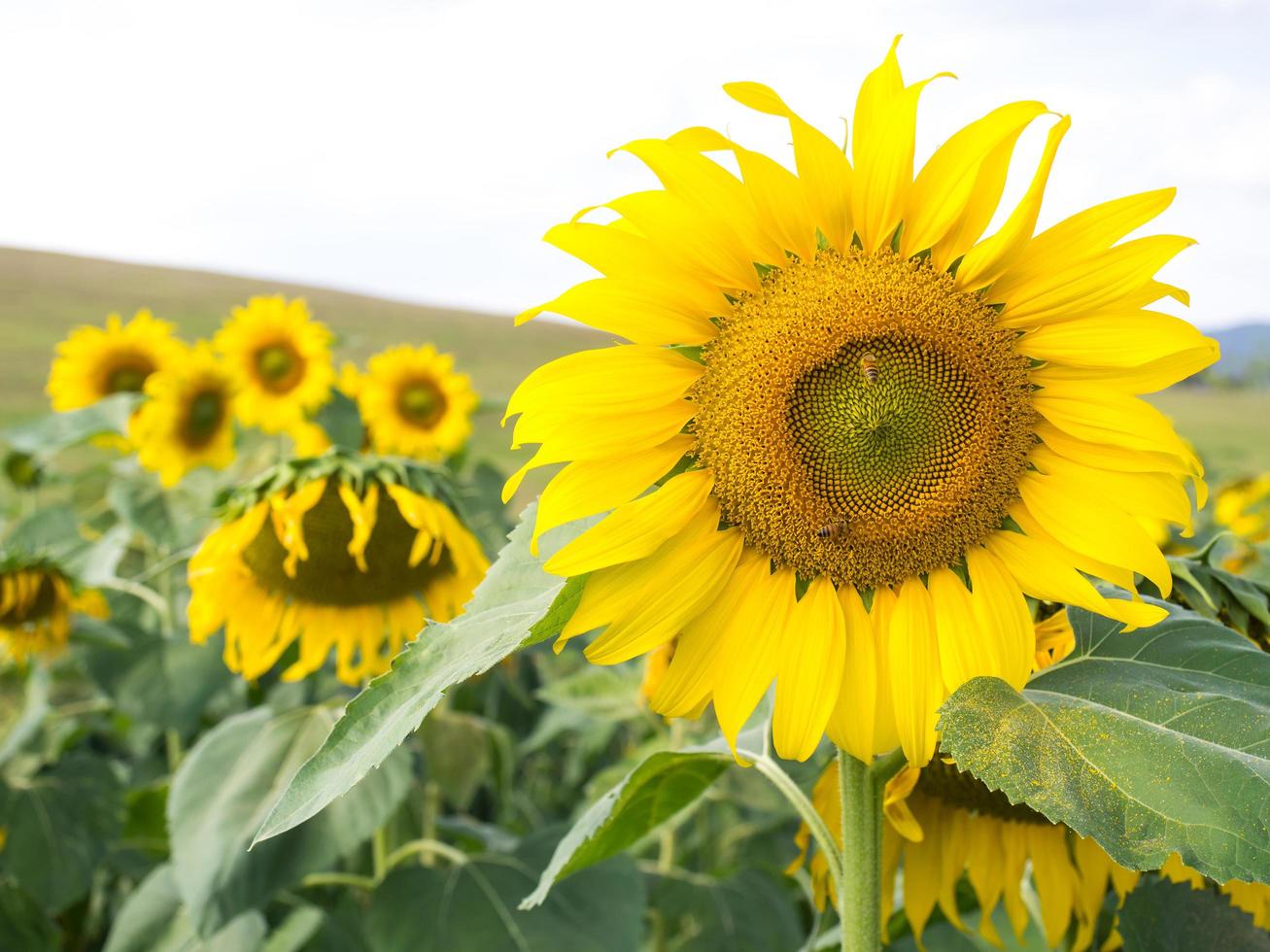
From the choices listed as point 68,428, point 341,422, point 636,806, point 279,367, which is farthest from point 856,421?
point 279,367

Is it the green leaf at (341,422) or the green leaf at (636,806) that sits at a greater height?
the green leaf at (341,422)

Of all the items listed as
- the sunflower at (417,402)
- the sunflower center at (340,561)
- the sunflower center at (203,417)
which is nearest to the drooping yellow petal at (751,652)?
the sunflower center at (340,561)

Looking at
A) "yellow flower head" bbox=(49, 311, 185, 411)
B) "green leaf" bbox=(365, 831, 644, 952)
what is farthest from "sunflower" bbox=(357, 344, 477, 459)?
"green leaf" bbox=(365, 831, 644, 952)

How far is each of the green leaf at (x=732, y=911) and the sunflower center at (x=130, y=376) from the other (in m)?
2.75

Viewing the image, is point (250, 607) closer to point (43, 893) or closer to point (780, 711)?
point (43, 893)

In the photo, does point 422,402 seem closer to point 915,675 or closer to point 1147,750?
point 915,675

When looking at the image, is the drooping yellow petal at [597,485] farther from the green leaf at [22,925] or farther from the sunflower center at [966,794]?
the green leaf at [22,925]

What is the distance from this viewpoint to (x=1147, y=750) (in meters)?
0.80

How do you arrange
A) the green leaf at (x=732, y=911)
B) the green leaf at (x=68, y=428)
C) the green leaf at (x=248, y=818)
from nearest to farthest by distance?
the green leaf at (x=248, y=818), the green leaf at (x=732, y=911), the green leaf at (x=68, y=428)

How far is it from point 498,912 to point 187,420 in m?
2.29

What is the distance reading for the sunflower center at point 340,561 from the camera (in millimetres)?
1993

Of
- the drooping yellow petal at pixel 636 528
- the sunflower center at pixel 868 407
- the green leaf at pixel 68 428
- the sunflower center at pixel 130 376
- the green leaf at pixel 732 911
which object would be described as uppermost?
the sunflower center at pixel 868 407

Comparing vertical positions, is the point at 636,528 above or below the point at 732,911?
above

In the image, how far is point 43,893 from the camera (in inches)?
97.0
